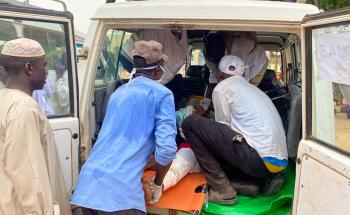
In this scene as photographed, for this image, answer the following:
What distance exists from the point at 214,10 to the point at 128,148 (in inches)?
44.6

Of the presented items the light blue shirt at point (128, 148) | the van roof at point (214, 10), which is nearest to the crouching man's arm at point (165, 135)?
the light blue shirt at point (128, 148)

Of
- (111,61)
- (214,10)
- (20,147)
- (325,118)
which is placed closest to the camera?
(20,147)

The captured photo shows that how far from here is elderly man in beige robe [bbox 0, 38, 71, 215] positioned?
2.07m

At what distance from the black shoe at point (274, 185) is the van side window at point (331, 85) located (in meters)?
1.10

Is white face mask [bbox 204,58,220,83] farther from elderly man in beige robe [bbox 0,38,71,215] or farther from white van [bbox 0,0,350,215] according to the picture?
elderly man in beige robe [bbox 0,38,71,215]

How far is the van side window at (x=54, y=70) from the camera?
108 inches

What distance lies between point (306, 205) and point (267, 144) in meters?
1.00

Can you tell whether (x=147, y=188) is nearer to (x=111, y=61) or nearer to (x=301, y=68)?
(x=301, y=68)

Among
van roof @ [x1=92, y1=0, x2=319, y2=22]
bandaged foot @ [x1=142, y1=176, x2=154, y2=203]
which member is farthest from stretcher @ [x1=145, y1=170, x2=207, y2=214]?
van roof @ [x1=92, y1=0, x2=319, y2=22]

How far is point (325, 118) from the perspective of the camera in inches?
96.7

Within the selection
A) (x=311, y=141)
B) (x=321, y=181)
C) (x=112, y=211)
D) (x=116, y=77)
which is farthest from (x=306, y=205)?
(x=116, y=77)

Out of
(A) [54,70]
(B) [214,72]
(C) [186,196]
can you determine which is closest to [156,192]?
(C) [186,196]

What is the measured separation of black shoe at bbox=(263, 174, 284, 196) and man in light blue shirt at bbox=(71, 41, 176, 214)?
116cm

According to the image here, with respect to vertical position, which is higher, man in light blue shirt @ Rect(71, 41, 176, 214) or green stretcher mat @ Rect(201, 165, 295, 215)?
man in light blue shirt @ Rect(71, 41, 176, 214)
